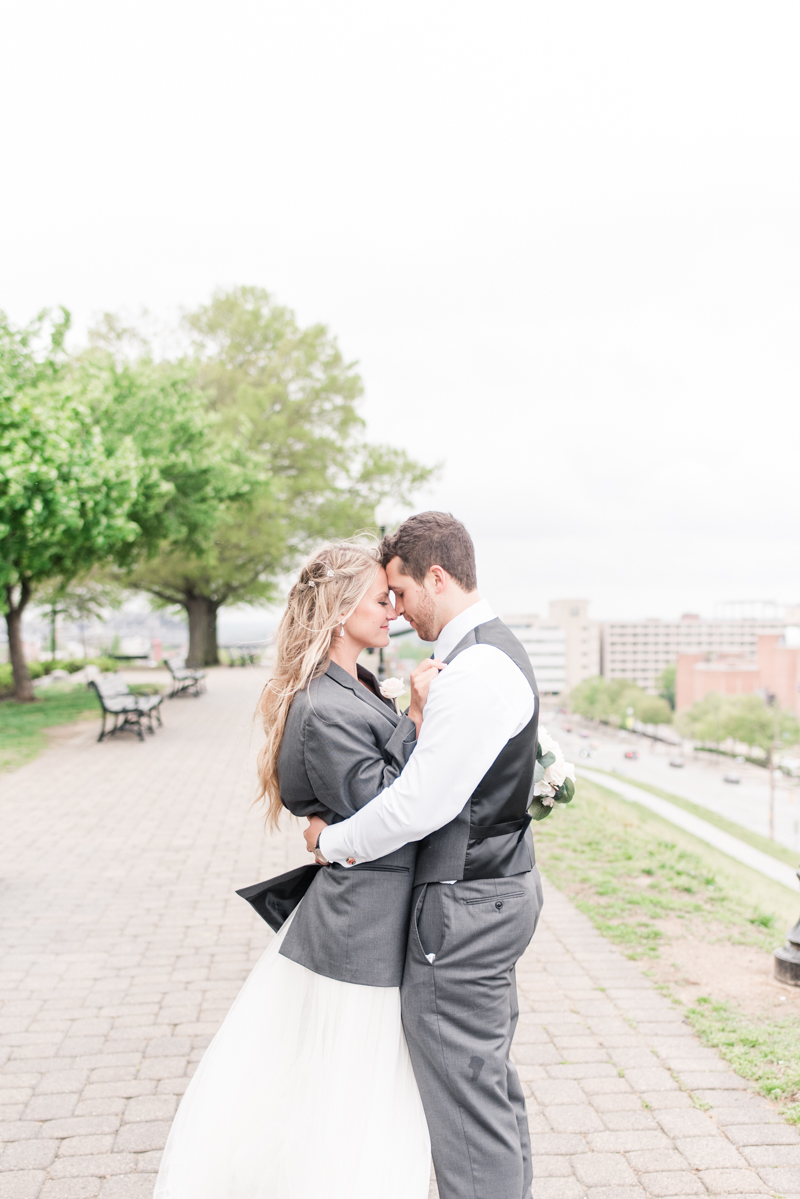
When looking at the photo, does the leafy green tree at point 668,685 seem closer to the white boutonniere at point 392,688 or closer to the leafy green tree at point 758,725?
the leafy green tree at point 758,725

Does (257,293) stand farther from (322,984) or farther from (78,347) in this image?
(322,984)

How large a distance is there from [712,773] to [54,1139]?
251ft

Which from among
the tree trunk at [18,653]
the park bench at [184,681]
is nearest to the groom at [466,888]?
the park bench at [184,681]

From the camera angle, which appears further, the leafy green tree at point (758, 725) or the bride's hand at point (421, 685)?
the leafy green tree at point (758, 725)

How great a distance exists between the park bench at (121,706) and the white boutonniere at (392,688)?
41.2 feet

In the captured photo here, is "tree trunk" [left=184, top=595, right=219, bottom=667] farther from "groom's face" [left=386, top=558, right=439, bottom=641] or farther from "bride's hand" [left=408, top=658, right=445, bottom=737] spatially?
"bride's hand" [left=408, top=658, right=445, bottom=737]

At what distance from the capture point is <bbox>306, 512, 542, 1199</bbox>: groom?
2.22 metres

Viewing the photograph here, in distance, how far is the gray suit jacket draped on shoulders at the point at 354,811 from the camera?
2.44m

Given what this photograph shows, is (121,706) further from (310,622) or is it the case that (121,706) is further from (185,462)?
(310,622)

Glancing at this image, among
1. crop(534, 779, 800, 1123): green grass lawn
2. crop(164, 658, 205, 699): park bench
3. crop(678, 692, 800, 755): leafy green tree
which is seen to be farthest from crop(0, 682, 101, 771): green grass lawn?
crop(678, 692, 800, 755): leafy green tree

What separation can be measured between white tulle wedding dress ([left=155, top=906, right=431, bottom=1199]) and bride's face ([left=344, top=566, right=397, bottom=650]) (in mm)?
966

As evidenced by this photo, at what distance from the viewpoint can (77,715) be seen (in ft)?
58.8

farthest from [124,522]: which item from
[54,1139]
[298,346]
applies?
[298,346]

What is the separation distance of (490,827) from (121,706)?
13399 mm
